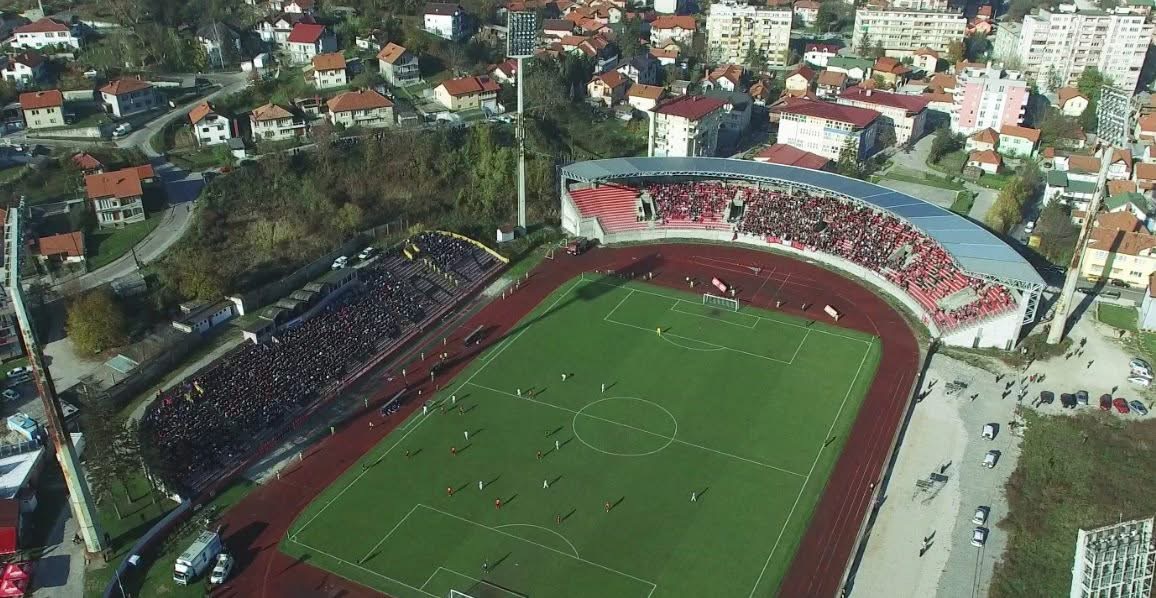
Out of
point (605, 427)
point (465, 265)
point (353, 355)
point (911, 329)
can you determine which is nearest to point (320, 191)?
point (465, 265)

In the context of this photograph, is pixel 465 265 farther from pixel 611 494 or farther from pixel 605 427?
pixel 611 494

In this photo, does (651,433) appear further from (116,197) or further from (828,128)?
(828,128)

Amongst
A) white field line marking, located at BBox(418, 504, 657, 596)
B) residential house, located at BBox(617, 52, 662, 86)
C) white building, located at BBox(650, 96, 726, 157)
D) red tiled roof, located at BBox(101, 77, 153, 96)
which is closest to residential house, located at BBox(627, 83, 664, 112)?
residential house, located at BBox(617, 52, 662, 86)

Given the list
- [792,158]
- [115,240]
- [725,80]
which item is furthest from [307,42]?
[792,158]

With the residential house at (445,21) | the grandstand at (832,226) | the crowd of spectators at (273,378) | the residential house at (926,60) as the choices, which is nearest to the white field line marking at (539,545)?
the crowd of spectators at (273,378)

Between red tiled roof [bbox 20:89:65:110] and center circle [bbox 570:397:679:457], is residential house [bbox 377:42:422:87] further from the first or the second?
center circle [bbox 570:397:679:457]

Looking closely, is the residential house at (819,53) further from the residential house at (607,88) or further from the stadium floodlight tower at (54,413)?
the stadium floodlight tower at (54,413)
